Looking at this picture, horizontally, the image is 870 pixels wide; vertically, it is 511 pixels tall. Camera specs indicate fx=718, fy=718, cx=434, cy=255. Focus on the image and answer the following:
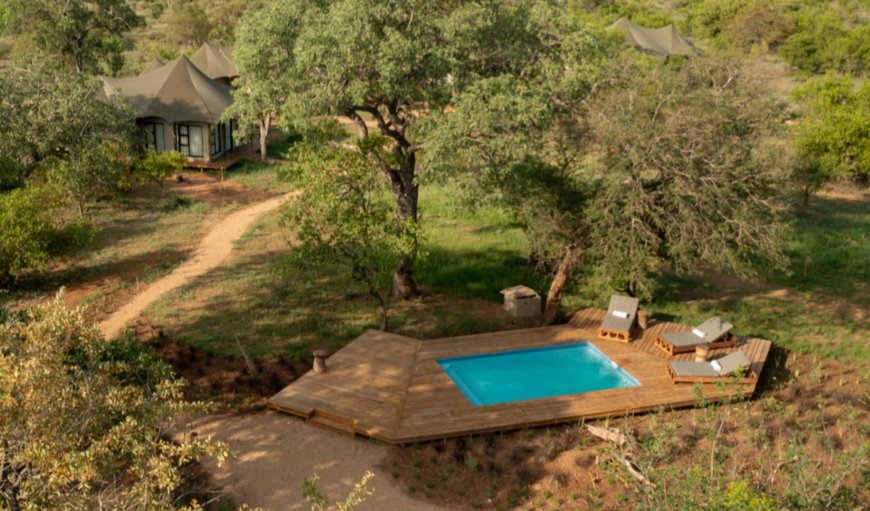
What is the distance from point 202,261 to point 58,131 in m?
7.50

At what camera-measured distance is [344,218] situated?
19.1 meters

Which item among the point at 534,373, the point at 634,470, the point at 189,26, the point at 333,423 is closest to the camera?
the point at 634,470

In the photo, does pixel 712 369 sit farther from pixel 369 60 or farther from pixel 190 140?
pixel 190 140

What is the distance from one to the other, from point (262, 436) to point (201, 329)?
6.22 metres

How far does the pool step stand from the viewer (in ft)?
51.8

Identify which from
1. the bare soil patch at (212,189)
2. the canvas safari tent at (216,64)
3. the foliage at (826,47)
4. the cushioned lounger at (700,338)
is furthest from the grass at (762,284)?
the foliage at (826,47)

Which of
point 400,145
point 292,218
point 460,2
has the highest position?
point 460,2

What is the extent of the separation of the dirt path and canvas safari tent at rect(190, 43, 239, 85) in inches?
738

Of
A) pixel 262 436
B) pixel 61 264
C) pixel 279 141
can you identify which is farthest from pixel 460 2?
pixel 279 141

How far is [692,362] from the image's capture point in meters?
17.8

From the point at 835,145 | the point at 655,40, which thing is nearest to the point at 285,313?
the point at 835,145

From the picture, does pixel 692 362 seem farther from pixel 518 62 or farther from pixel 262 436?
pixel 262 436

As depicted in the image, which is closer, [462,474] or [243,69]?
[462,474]

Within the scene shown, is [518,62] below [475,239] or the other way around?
the other way around
